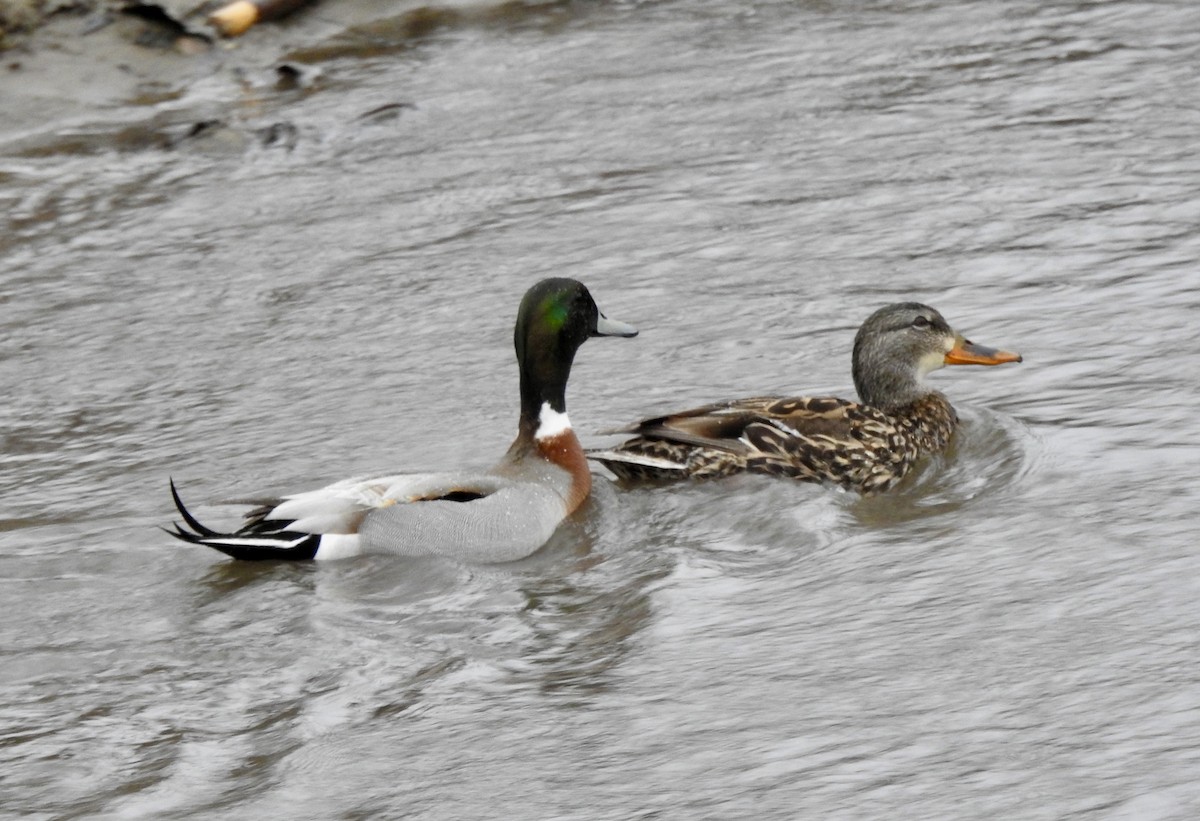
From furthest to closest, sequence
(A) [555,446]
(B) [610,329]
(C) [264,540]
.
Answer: (B) [610,329] → (A) [555,446] → (C) [264,540]

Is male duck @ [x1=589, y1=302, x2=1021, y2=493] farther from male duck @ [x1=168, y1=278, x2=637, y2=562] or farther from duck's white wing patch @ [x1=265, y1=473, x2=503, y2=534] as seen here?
duck's white wing patch @ [x1=265, y1=473, x2=503, y2=534]

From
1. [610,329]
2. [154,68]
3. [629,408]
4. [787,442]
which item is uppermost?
[154,68]

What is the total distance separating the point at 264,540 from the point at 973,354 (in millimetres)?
3146

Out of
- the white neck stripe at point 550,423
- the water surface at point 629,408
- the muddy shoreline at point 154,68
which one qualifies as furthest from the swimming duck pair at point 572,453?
the muddy shoreline at point 154,68

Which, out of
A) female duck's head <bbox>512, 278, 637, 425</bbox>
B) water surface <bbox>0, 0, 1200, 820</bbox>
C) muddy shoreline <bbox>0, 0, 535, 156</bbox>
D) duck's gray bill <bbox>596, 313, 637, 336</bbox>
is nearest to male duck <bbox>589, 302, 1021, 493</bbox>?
water surface <bbox>0, 0, 1200, 820</bbox>

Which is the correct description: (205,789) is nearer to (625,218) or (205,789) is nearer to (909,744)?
(909,744)

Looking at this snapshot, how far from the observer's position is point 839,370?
30.8 ft

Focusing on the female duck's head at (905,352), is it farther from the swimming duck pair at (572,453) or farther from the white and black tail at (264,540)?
the white and black tail at (264,540)

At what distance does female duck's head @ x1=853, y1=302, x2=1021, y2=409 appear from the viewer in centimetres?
865

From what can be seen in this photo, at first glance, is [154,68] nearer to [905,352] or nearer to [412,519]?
[905,352]

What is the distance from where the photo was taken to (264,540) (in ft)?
24.8

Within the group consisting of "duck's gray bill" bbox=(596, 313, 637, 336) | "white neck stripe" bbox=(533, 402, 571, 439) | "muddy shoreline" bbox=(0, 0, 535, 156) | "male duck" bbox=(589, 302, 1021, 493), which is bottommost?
"male duck" bbox=(589, 302, 1021, 493)

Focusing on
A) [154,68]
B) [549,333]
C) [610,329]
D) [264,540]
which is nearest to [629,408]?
[610,329]

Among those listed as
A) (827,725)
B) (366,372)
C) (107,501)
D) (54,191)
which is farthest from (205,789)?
(54,191)
